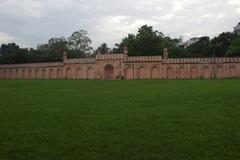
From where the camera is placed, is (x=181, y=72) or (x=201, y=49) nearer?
(x=181, y=72)

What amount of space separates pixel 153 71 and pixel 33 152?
140ft

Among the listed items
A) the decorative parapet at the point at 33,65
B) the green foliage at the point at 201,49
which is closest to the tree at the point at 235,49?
the green foliage at the point at 201,49

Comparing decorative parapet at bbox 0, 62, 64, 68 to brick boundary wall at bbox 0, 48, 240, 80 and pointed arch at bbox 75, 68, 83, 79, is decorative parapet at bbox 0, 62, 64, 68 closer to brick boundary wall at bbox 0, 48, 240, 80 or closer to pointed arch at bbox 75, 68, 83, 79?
brick boundary wall at bbox 0, 48, 240, 80

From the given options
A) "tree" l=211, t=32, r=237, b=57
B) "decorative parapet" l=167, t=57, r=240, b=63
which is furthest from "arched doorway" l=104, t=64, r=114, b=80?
"tree" l=211, t=32, r=237, b=57

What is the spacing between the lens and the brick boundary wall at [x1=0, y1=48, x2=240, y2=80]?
144 ft

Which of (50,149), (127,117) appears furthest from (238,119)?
(50,149)

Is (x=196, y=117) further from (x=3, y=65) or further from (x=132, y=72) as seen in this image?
(x=3, y=65)

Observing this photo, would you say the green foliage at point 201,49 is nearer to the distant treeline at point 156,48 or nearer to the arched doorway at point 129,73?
the distant treeline at point 156,48

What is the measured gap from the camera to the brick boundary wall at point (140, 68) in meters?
44.0

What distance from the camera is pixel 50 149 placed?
510 cm

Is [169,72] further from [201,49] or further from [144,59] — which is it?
[201,49]

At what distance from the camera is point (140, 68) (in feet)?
157

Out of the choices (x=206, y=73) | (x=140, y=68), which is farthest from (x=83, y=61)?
(x=206, y=73)

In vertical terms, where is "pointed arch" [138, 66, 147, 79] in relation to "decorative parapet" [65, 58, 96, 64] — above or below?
below
